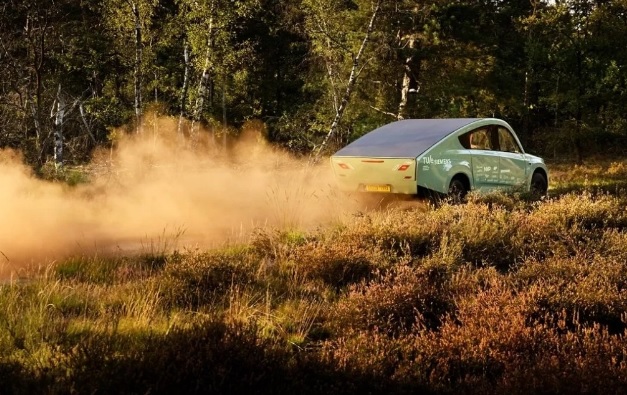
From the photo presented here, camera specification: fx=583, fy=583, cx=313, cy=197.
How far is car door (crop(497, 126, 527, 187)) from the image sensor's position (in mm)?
12820

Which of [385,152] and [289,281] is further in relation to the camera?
[385,152]

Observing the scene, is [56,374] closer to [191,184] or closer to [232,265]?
[232,265]

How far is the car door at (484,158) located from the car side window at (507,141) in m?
0.32

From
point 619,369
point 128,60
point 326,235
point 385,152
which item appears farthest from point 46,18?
point 619,369

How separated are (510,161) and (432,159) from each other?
3.24 meters

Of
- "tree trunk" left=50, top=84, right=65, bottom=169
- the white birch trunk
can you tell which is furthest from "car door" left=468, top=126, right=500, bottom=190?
"tree trunk" left=50, top=84, right=65, bottom=169

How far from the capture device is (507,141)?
13031 mm

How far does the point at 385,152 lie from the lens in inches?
430

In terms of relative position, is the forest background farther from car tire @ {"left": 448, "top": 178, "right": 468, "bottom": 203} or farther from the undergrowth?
the undergrowth

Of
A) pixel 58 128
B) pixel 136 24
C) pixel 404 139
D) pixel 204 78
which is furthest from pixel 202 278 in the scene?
pixel 58 128

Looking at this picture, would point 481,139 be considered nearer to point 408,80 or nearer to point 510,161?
→ point 510,161

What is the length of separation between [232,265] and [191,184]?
9836 millimetres

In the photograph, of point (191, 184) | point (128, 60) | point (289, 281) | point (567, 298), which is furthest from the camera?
point (128, 60)

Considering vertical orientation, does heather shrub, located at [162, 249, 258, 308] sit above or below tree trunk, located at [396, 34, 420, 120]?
below
